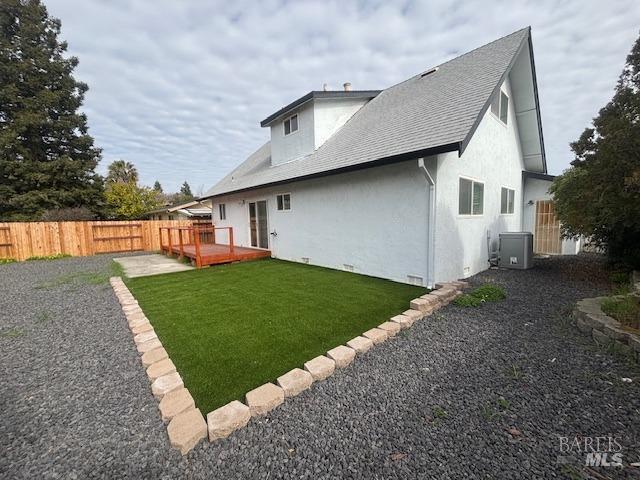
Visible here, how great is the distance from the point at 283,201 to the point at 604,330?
27.5 ft

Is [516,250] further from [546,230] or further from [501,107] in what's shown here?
[546,230]

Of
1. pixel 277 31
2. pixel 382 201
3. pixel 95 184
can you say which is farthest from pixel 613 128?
pixel 95 184

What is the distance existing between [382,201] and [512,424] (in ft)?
16.1

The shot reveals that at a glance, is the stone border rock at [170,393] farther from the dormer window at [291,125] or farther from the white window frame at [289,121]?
the dormer window at [291,125]

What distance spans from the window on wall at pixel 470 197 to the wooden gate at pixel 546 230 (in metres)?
5.30

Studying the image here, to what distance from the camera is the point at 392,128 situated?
282 inches

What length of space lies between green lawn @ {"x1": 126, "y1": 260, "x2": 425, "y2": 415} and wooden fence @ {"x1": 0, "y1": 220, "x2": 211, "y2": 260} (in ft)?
28.9

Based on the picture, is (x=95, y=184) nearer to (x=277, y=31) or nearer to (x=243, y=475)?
(x=277, y=31)

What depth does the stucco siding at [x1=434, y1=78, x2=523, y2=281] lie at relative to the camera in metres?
5.69

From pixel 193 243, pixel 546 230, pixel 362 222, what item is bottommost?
pixel 193 243

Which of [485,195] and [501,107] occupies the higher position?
[501,107]

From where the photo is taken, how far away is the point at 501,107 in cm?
809

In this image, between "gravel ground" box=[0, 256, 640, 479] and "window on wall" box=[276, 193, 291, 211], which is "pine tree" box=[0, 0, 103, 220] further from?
"gravel ground" box=[0, 256, 640, 479]

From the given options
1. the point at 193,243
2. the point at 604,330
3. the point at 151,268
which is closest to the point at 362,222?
the point at 604,330
